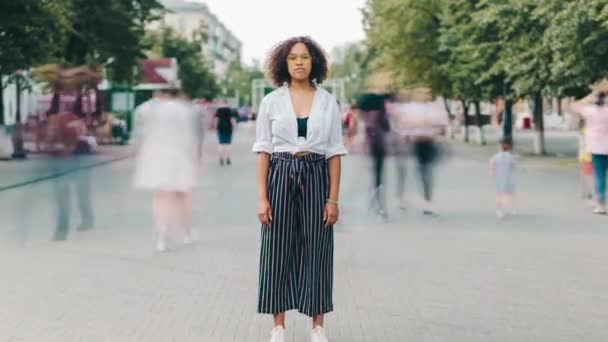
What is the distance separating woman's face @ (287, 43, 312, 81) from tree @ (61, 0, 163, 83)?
108 ft

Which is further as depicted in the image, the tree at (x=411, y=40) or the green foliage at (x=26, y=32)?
the tree at (x=411, y=40)

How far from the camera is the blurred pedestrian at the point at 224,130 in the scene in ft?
94.5

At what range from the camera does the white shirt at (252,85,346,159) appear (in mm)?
5953

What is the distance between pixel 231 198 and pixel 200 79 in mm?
69153

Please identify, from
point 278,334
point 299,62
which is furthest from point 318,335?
point 299,62

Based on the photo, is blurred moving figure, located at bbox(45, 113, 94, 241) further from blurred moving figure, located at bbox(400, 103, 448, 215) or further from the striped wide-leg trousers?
the striped wide-leg trousers

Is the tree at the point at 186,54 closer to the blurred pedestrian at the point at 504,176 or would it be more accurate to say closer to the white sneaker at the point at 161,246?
the blurred pedestrian at the point at 504,176

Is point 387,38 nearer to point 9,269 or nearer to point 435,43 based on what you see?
point 435,43

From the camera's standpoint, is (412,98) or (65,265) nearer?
(65,265)

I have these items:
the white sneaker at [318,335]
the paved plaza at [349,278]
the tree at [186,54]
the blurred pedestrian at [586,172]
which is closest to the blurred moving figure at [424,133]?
the paved plaza at [349,278]

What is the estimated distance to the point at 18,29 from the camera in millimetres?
25250

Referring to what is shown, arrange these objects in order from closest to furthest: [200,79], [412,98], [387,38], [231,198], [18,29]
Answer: [412,98] < [231,198] < [18,29] < [387,38] < [200,79]

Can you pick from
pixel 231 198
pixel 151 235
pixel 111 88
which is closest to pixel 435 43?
pixel 111 88

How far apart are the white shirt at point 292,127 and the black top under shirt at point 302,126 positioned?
20 mm
